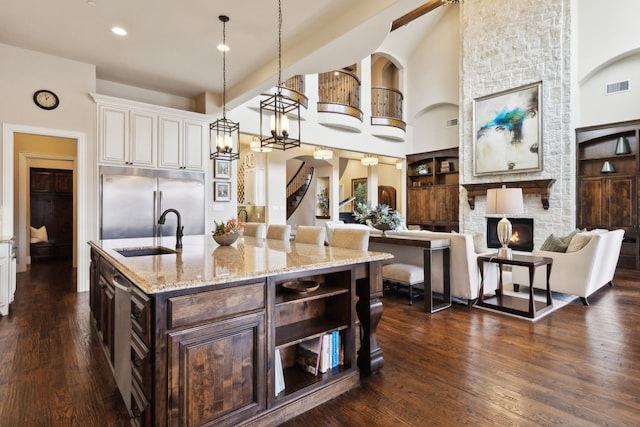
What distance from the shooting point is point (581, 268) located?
393cm

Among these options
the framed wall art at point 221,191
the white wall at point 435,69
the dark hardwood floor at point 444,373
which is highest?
the white wall at point 435,69

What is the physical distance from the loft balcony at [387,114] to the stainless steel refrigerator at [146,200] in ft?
17.2

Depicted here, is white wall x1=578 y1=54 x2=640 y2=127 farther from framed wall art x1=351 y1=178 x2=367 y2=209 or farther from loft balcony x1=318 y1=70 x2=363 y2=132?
framed wall art x1=351 y1=178 x2=367 y2=209

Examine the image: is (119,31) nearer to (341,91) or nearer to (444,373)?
(444,373)

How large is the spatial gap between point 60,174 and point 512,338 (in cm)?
929

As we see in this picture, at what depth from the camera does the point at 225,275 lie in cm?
154

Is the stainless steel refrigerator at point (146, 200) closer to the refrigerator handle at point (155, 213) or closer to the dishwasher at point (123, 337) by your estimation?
the refrigerator handle at point (155, 213)

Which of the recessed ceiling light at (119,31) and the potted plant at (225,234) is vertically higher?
the recessed ceiling light at (119,31)

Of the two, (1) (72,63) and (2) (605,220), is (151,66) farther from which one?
(2) (605,220)

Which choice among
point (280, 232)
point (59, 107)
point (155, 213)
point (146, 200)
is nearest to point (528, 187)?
point (280, 232)

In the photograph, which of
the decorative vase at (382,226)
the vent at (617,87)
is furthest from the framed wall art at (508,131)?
the decorative vase at (382,226)

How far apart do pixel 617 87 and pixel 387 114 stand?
199 inches

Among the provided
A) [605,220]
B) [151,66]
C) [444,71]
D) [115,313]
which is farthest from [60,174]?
[605,220]

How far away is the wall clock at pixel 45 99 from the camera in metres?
4.44
